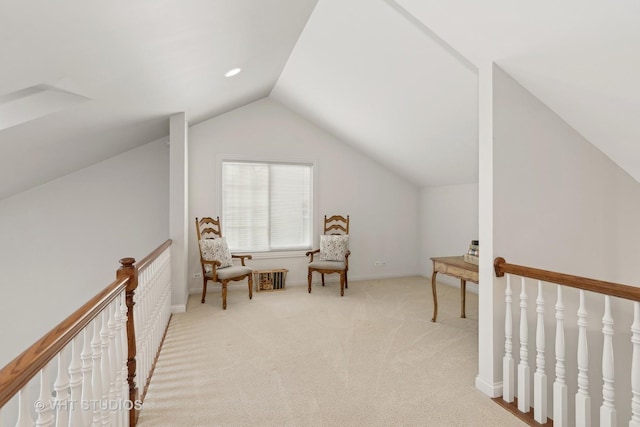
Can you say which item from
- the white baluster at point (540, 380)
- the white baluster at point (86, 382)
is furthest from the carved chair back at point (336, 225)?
the white baluster at point (86, 382)

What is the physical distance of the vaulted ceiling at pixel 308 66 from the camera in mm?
1773

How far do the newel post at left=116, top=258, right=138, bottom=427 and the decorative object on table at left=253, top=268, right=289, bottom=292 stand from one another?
2.93m

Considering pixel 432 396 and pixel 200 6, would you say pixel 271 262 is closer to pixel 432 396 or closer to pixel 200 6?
pixel 432 396

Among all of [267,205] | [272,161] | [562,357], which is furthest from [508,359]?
[272,161]

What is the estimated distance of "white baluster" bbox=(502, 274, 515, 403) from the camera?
2.14 metres

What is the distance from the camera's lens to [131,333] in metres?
1.91

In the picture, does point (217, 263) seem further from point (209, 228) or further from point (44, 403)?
point (44, 403)

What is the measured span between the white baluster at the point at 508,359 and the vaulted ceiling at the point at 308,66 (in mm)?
→ 1351

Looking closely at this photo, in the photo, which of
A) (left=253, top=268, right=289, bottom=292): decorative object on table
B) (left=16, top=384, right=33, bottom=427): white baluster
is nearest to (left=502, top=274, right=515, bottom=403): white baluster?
(left=16, top=384, right=33, bottom=427): white baluster

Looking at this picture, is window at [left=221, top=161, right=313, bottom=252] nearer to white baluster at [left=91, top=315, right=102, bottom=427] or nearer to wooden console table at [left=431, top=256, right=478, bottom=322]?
wooden console table at [left=431, top=256, right=478, bottom=322]

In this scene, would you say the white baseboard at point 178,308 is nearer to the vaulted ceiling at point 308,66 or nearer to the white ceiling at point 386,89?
the vaulted ceiling at point 308,66

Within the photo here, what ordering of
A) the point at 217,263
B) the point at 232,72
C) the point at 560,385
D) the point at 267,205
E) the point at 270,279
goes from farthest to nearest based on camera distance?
1. the point at 267,205
2. the point at 270,279
3. the point at 217,263
4. the point at 232,72
5. the point at 560,385

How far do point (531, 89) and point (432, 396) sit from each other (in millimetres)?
2200

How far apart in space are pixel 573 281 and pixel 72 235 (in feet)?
17.7
